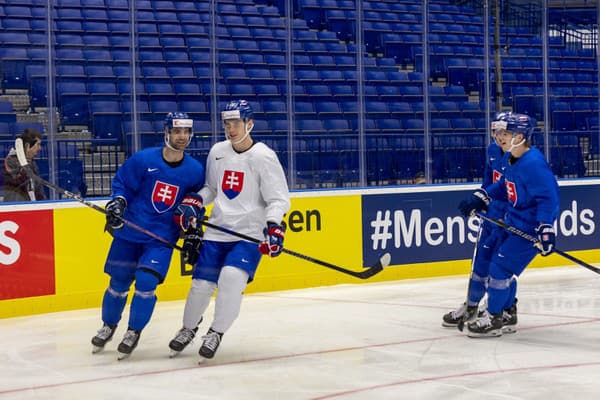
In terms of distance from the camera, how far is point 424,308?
26.5 ft

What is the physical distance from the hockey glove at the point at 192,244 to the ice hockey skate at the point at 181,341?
1.26 ft

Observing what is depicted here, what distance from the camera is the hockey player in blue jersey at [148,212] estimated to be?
606 cm

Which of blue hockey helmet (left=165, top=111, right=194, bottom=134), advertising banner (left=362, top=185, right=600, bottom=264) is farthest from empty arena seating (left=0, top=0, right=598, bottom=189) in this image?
blue hockey helmet (left=165, top=111, right=194, bottom=134)

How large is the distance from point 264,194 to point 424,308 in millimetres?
2479

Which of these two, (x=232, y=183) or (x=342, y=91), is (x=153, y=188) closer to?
(x=232, y=183)

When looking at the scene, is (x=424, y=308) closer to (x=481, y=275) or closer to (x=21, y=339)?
(x=481, y=275)

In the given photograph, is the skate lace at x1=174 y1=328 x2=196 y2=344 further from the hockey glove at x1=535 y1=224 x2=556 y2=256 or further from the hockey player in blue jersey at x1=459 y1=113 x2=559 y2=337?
the hockey glove at x1=535 y1=224 x2=556 y2=256

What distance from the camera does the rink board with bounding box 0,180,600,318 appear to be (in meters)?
7.87

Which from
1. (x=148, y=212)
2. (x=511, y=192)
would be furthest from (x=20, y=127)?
(x=511, y=192)

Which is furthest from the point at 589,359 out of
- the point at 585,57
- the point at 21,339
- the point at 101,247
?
the point at 585,57

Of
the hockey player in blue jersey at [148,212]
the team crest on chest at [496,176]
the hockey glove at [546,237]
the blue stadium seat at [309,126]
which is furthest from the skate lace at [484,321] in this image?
the blue stadium seat at [309,126]

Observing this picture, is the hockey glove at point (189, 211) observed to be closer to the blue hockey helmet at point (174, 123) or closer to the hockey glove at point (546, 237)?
the blue hockey helmet at point (174, 123)

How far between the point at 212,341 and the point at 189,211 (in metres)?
0.69

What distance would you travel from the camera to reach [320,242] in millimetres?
9547
